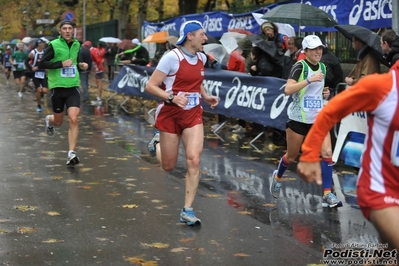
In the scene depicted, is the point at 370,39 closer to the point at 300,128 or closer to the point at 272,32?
the point at 300,128

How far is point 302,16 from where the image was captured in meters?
14.3

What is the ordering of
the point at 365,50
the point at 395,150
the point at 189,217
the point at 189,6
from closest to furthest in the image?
the point at 395,150 < the point at 189,217 < the point at 365,50 < the point at 189,6

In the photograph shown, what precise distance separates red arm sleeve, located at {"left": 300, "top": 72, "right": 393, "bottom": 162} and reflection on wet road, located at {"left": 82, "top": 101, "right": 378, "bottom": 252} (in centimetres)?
262

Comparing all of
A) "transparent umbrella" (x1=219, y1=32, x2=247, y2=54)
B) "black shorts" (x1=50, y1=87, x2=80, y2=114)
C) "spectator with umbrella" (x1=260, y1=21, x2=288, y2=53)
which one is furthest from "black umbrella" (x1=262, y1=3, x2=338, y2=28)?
"black shorts" (x1=50, y1=87, x2=80, y2=114)

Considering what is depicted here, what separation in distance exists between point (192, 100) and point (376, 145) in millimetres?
3534

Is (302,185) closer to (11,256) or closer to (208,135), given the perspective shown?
(11,256)

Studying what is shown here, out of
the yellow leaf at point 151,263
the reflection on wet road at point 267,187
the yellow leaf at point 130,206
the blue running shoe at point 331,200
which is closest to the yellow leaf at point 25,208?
the yellow leaf at point 130,206

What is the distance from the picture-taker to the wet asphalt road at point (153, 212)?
21.9 feet

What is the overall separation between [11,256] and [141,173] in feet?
14.5

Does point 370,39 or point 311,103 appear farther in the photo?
point 370,39

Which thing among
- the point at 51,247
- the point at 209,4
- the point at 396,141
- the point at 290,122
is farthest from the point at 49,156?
the point at 209,4

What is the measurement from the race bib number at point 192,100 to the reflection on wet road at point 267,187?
1.31 meters

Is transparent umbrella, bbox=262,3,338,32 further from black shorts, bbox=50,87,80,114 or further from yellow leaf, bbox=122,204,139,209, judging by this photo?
yellow leaf, bbox=122,204,139,209

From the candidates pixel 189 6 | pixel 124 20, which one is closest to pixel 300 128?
pixel 189 6
